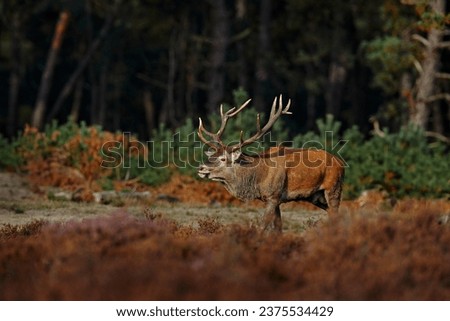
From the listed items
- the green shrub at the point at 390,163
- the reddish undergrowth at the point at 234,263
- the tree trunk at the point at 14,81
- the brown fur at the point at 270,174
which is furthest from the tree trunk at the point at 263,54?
the reddish undergrowth at the point at 234,263

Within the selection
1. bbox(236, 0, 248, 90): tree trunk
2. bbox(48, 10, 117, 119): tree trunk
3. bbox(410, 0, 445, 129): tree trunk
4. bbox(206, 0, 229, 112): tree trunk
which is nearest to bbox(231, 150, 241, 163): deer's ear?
bbox(410, 0, 445, 129): tree trunk

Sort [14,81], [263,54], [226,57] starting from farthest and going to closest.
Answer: [14,81] → [263,54] → [226,57]

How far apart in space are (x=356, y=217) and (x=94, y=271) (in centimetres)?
348

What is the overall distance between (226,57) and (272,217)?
2243 cm

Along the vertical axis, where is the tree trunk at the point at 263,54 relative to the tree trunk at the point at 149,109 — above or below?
above

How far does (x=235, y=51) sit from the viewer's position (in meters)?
51.9

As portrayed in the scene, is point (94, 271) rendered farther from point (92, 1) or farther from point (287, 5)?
point (92, 1)

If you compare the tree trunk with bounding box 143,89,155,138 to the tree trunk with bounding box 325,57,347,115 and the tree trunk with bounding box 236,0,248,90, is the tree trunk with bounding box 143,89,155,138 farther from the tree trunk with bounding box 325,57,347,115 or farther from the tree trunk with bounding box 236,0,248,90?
the tree trunk with bounding box 325,57,347,115

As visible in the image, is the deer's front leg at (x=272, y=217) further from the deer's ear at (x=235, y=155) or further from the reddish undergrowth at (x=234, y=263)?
the reddish undergrowth at (x=234, y=263)

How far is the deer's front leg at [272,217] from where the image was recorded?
1341cm

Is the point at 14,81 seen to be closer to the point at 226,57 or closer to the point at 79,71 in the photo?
the point at 79,71

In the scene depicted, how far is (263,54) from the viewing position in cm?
3844

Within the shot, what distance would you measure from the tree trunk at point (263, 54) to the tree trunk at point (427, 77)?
1214cm

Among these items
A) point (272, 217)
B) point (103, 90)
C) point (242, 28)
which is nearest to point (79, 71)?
point (242, 28)
